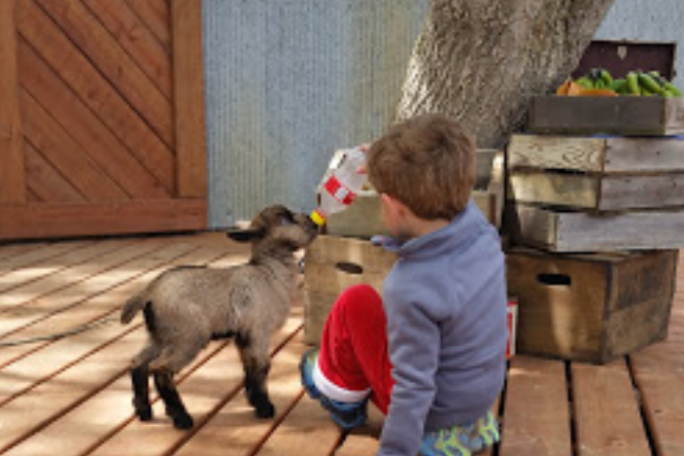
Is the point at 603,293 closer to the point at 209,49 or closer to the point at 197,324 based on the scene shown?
the point at 197,324

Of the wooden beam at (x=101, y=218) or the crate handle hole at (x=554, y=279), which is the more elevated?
the crate handle hole at (x=554, y=279)

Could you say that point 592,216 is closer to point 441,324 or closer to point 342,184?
point 342,184

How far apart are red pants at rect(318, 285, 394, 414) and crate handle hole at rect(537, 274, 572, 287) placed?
1376mm

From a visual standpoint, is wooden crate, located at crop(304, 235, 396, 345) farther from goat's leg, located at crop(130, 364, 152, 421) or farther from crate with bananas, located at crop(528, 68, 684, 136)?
goat's leg, located at crop(130, 364, 152, 421)

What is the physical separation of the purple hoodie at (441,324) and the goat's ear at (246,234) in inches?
28.0

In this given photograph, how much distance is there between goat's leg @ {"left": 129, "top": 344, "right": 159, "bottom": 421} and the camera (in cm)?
271

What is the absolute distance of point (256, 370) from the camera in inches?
109

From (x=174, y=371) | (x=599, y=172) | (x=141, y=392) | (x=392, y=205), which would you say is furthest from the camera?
(x=599, y=172)

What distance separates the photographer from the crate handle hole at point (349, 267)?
357 centimetres

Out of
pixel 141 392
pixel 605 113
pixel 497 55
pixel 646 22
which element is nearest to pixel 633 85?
pixel 605 113

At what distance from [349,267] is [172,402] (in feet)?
4.00

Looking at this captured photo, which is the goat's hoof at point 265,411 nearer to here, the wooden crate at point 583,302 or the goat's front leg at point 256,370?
the goat's front leg at point 256,370

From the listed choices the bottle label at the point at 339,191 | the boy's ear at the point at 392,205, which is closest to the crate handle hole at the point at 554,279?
the bottle label at the point at 339,191

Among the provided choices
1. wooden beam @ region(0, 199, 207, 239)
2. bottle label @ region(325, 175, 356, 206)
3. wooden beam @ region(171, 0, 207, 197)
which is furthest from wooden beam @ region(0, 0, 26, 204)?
bottle label @ region(325, 175, 356, 206)
